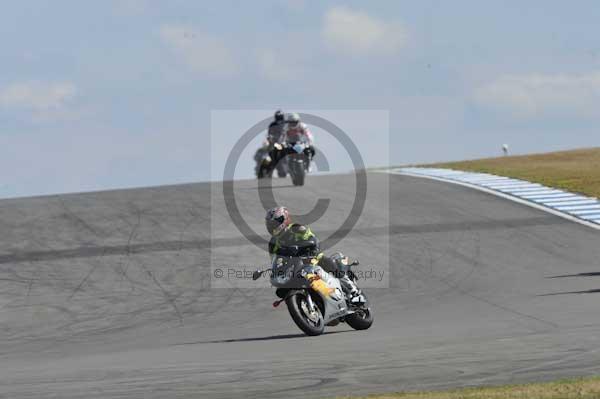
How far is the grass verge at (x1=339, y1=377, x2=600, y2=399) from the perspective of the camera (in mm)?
7648

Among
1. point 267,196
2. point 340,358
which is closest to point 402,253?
point 267,196

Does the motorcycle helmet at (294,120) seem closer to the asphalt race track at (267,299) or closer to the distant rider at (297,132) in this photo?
the distant rider at (297,132)

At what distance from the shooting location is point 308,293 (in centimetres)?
1342

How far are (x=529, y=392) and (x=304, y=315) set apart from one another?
582cm

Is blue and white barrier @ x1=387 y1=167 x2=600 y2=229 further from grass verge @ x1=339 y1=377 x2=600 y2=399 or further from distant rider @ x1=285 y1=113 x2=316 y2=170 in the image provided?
grass verge @ x1=339 y1=377 x2=600 y2=399

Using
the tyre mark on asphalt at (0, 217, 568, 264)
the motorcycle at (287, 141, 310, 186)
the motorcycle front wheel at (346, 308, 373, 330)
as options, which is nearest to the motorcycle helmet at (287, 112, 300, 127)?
the motorcycle at (287, 141, 310, 186)

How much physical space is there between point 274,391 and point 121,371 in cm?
252

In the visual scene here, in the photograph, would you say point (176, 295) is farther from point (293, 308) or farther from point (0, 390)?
point (0, 390)

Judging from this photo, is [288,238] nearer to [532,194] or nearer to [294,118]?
[294,118]

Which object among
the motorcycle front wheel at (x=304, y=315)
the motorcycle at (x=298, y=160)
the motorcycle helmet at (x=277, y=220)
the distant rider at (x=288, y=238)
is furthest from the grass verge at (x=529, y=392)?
the motorcycle at (x=298, y=160)

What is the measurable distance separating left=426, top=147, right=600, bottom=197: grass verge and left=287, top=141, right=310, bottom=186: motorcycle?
7.95m

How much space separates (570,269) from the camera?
21031 mm

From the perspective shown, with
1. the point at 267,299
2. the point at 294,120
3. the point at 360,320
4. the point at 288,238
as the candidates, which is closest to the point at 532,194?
the point at 294,120

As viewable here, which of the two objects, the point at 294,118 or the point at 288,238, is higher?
the point at 294,118
